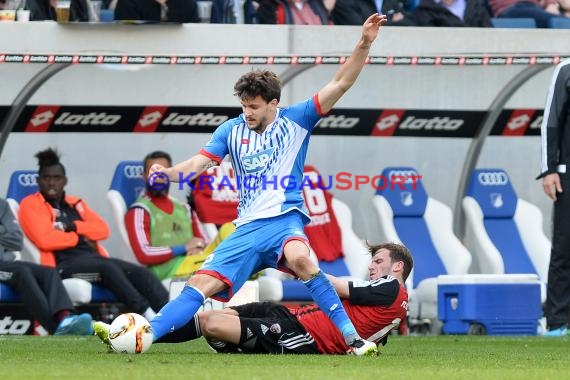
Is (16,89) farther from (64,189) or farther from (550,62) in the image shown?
(550,62)

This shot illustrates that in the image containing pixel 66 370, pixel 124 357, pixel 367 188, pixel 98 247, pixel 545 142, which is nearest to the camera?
pixel 66 370

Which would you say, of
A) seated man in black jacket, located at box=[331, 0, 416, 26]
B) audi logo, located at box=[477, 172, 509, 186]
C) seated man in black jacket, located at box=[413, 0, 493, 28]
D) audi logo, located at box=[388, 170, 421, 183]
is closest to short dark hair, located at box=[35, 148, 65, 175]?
audi logo, located at box=[388, 170, 421, 183]

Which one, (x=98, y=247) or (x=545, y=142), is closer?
(x=545, y=142)

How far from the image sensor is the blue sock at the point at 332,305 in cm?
895

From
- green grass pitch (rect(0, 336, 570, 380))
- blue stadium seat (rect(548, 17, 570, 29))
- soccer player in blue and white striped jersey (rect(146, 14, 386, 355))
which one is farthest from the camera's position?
blue stadium seat (rect(548, 17, 570, 29))

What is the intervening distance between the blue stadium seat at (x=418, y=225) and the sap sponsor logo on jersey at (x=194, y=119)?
5.55ft

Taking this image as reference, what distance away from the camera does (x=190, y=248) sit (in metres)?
13.8

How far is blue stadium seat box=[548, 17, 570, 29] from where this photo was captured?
16.1 m

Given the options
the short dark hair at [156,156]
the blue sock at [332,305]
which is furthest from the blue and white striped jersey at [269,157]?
the short dark hair at [156,156]

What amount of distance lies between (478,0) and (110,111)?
3.98 meters

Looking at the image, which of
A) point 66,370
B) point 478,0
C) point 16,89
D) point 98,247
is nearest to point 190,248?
point 98,247

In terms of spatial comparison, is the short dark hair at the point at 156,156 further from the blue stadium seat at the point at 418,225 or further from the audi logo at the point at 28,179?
the blue stadium seat at the point at 418,225

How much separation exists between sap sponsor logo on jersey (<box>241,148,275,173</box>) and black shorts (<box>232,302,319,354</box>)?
0.87 meters

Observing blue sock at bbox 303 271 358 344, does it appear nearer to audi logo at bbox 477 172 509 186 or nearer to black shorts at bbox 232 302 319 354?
black shorts at bbox 232 302 319 354
